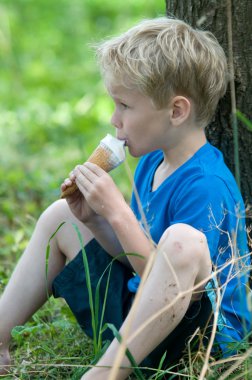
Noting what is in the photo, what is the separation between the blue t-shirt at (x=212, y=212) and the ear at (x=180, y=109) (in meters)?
0.11

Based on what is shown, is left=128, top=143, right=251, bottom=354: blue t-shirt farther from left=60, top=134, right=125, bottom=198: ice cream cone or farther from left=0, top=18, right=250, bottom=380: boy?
left=60, top=134, right=125, bottom=198: ice cream cone

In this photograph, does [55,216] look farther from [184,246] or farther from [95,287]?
[184,246]

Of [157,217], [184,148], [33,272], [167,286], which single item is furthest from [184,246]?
[33,272]

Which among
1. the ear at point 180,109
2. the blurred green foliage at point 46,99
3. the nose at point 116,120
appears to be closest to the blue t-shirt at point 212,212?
the ear at point 180,109

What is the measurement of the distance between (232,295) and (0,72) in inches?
191

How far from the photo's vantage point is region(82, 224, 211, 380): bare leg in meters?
2.06

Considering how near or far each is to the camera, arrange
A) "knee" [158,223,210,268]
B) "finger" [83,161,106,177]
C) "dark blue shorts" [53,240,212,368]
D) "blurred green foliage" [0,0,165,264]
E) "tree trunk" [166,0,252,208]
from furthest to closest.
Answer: "blurred green foliage" [0,0,165,264] → "tree trunk" [166,0,252,208] → "dark blue shorts" [53,240,212,368] → "finger" [83,161,106,177] → "knee" [158,223,210,268]

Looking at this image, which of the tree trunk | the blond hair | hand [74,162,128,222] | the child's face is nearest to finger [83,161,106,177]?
hand [74,162,128,222]

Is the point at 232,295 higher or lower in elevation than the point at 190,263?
lower

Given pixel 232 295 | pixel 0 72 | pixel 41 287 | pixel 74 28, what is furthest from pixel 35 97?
pixel 232 295

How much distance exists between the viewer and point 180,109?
2.44 meters

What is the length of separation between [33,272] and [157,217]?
19.0 inches

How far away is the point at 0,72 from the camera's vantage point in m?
6.81

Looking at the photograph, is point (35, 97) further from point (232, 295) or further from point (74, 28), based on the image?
point (232, 295)
